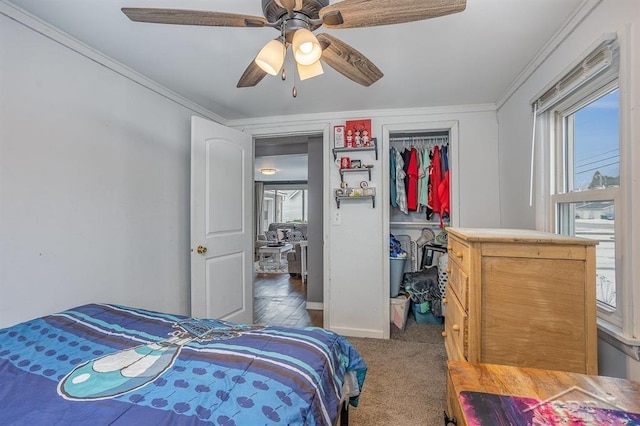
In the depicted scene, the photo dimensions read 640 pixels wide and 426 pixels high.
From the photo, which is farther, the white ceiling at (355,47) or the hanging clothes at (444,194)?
the hanging clothes at (444,194)

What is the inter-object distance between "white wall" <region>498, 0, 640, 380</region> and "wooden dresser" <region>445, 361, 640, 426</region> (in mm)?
378

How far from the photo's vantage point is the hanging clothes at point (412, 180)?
310 cm

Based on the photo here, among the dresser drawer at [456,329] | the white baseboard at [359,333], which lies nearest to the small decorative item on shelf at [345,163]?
the dresser drawer at [456,329]

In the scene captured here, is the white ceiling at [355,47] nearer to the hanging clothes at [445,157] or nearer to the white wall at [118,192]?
the white wall at [118,192]

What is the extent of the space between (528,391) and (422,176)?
2477mm

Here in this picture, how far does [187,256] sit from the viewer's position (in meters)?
2.53

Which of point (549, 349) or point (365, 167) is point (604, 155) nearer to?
point (549, 349)

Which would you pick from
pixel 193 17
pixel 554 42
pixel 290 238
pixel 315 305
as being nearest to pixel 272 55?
pixel 193 17

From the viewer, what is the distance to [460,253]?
1438mm

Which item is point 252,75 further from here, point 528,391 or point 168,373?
point 528,391

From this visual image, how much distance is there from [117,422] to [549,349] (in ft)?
4.90

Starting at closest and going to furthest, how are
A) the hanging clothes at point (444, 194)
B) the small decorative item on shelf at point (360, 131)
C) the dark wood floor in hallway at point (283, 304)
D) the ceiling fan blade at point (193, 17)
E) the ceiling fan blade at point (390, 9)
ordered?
the ceiling fan blade at point (390, 9), the ceiling fan blade at point (193, 17), the small decorative item on shelf at point (360, 131), the hanging clothes at point (444, 194), the dark wood floor in hallway at point (283, 304)

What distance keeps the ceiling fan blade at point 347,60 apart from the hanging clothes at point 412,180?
69.3 inches

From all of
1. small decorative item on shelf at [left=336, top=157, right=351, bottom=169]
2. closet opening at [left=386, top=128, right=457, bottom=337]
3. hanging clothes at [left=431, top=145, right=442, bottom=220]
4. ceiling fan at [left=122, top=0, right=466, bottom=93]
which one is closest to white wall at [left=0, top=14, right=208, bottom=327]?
ceiling fan at [left=122, top=0, right=466, bottom=93]
